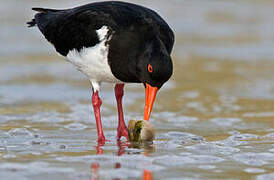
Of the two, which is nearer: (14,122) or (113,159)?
(113,159)

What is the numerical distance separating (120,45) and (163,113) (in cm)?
216

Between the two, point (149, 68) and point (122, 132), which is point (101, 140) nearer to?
point (122, 132)

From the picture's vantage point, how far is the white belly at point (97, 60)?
19.7ft

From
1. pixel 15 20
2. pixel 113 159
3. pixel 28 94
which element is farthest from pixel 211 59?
pixel 113 159

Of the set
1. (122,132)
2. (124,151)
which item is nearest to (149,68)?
(124,151)

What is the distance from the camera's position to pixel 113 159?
5055 mm

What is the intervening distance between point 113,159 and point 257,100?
420cm

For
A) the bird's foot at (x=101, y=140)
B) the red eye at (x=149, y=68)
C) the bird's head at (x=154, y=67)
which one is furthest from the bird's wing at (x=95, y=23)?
the bird's foot at (x=101, y=140)

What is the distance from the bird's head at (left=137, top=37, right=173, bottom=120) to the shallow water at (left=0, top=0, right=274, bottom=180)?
60 cm

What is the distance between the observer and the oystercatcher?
5.61 m

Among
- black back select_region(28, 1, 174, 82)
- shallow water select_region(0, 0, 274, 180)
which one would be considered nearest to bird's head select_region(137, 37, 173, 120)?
black back select_region(28, 1, 174, 82)

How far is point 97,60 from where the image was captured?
604 cm

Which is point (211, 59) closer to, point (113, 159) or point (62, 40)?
point (62, 40)

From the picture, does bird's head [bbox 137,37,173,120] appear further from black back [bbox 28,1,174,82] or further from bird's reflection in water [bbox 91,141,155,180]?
bird's reflection in water [bbox 91,141,155,180]
